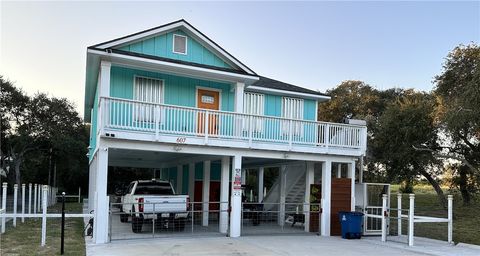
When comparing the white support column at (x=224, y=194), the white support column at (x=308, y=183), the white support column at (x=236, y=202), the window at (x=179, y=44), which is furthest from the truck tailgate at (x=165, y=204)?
the window at (x=179, y=44)

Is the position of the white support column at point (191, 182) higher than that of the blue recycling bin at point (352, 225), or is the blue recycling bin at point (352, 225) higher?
the white support column at point (191, 182)

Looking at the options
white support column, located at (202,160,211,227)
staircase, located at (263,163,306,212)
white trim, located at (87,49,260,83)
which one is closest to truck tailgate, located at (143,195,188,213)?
white support column, located at (202,160,211,227)

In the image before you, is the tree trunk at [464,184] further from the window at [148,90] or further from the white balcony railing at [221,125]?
the window at [148,90]

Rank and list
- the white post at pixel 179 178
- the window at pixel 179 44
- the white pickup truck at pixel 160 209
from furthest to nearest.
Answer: the white post at pixel 179 178 → the window at pixel 179 44 → the white pickup truck at pixel 160 209

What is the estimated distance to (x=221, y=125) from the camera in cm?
1539

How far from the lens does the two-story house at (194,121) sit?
45.6 ft

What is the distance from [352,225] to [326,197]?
139cm

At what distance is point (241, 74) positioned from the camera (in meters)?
17.1

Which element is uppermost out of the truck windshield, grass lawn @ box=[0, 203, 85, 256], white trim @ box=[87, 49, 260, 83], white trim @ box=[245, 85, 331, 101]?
white trim @ box=[87, 49, 260, 83]

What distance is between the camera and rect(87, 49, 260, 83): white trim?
15258 mm

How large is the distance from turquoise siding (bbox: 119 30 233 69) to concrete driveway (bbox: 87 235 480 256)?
648 cm

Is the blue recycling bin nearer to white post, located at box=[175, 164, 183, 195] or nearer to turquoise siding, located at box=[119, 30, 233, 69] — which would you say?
turquoise siding, located at box=[119, 30, 233, 69]

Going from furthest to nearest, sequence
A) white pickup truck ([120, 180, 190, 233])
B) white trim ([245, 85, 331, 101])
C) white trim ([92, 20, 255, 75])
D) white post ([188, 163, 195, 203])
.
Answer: white post ([188, 163, 195, 203]) → white trim ([245, 85, 331, 101]) → white trim ([92, 20, 255, 75]) → white pickup truck ([120, 180, 190, 233])

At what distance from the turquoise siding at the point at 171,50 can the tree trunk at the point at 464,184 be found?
62.9 ft
